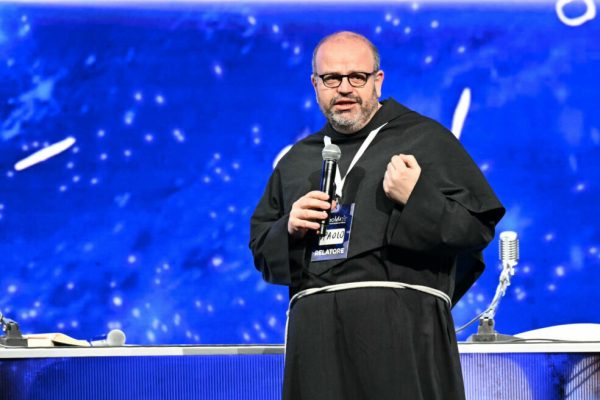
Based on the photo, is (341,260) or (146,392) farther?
(146,392)

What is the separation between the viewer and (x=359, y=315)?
2549 millimetres

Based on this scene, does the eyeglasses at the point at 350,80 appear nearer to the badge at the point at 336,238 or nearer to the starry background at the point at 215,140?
the badge at the point at 336,238

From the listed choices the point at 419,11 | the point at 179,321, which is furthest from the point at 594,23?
the point at 179,321

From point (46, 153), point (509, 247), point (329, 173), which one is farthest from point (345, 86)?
point (46, 153)

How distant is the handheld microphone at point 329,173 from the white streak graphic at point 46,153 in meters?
2.88

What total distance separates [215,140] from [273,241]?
2.57 meters

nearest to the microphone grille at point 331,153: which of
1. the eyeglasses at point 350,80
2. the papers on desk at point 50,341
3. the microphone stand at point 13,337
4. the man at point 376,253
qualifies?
the man at point 376,253

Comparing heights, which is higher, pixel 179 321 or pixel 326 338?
pixel 179 321

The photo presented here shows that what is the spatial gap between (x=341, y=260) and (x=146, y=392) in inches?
34.1

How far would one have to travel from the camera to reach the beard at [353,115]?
273 centimetres

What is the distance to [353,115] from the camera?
2.75m

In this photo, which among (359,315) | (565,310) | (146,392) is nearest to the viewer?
(359,315)

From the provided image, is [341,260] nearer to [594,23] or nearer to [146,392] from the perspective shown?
[146,392]

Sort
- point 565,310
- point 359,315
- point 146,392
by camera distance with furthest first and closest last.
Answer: point 565,310
point 146,392
point 359,315
